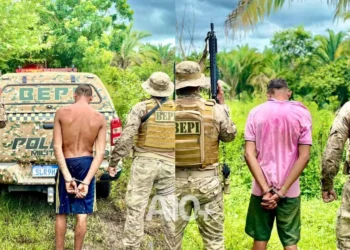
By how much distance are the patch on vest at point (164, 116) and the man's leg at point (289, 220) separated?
0.78 metres

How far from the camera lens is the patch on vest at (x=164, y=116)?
3.26 meters

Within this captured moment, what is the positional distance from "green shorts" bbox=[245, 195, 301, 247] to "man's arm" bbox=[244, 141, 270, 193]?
0.09 metres

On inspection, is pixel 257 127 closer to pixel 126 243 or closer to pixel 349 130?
pixel 349 130

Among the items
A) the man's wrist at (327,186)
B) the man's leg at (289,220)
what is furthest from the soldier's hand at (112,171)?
the man's wrist at (327,186)

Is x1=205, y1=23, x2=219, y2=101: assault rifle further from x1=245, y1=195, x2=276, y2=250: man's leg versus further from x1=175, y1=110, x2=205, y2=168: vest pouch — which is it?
x1=245, y1=195, x2=276, y2=250: man's leg

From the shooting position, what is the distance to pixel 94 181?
346 cm

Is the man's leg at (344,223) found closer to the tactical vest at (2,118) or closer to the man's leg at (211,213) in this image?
the man's leg at (211,213)

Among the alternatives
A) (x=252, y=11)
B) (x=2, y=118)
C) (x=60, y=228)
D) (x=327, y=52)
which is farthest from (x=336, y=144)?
(x=327, y=52)

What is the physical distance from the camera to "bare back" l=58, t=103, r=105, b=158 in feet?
11.0

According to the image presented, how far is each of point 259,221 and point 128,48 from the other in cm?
141

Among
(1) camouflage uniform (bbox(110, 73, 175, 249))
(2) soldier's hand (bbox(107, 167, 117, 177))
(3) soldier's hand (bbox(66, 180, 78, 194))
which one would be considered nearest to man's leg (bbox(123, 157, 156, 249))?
(1) camouflage uniform (bbox(110, 73, 175, 249))

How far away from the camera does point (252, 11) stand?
3.88m

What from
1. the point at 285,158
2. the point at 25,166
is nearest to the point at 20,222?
the point at 25,166

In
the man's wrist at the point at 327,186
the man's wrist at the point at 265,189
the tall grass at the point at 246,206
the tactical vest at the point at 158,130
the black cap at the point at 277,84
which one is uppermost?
the black cap at the point at 277,84
